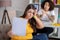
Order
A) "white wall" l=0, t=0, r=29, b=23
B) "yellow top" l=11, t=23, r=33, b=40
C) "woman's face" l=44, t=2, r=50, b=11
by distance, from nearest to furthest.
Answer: "yellow top" l=11, t=23, r=33, b=40 → "woman's face" l=44, t=2, r=50, b=11 → "white wall" l=0, t=0, r=29, b=23

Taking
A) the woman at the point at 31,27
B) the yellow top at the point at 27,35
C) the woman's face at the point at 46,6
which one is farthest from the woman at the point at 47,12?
the yellow top at the point at 27,35

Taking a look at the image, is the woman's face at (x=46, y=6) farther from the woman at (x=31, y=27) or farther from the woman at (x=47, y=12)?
the woman at (x=31, y=27)

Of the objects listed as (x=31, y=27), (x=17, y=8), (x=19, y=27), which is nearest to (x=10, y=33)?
(x=19, y=27)

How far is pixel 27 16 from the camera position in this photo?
1978 mm

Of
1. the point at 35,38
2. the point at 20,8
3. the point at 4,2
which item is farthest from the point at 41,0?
the point at 35,38

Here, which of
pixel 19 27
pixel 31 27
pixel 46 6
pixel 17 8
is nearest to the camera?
pixel 19 27

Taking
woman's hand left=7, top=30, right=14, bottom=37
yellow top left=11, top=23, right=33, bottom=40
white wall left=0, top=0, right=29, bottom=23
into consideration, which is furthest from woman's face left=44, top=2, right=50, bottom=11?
→ woman's hand left=7, top=30, right=14, bottom=37

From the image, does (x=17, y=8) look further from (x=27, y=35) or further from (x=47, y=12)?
(x=27, y=35)

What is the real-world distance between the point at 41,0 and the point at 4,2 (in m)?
0.71

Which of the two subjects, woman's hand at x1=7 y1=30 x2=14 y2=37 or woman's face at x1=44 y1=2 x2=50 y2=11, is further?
woman's face at x1=44 y1=2 x2=50 y2=11

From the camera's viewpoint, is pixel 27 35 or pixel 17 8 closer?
pixel 27 35

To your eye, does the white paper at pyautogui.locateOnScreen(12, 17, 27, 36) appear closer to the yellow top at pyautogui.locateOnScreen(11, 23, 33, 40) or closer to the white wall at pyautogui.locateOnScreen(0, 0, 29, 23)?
the yellow top at pyautogui.locateOnScreen(11, 23, 33, 40)

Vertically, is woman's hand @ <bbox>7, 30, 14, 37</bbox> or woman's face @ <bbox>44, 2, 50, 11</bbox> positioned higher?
woman's face @ <bbox>44, 2, 50, 11</bbox>

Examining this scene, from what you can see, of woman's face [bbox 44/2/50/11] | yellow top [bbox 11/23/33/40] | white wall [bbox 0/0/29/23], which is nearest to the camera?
yellow top [bbox 11/23/33/40]
